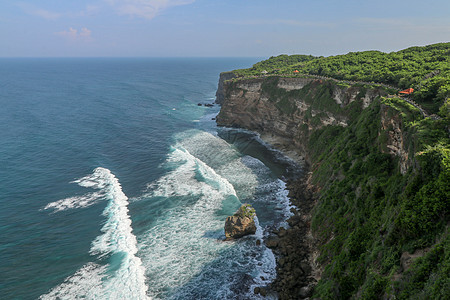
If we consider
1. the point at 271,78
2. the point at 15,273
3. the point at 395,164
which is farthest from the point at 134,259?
the point at 271,78

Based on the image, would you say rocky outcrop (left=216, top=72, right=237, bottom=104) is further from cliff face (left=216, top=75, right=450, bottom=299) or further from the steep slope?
the steep slope

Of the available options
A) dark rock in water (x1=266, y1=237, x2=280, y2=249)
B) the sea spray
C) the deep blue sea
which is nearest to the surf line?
the deep blue sea

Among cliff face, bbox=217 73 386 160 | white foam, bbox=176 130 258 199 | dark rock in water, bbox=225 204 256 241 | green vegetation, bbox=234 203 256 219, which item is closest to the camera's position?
dark rock in water, bbox=225 204 256 241

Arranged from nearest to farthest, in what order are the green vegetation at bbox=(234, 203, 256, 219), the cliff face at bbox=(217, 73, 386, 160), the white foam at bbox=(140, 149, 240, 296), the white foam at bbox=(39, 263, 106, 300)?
the white foam at bbox=(39, 263, 106, 300) < the white foam at bbox=(140, 149, 240, 296) < the green vegetation at bbox=(234, 203, 256, 219) < the cliff face at bbox=(217, 73, 386, 160)

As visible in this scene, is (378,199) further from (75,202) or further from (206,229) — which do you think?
(75,202)

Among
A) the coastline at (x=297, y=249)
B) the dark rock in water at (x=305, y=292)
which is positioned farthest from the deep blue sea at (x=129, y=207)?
the dark rock in water at (x=305, y=292)

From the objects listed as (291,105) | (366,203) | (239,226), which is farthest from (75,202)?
(291,105)

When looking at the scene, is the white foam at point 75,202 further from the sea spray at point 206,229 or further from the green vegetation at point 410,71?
the green vegetation at point 410,71
